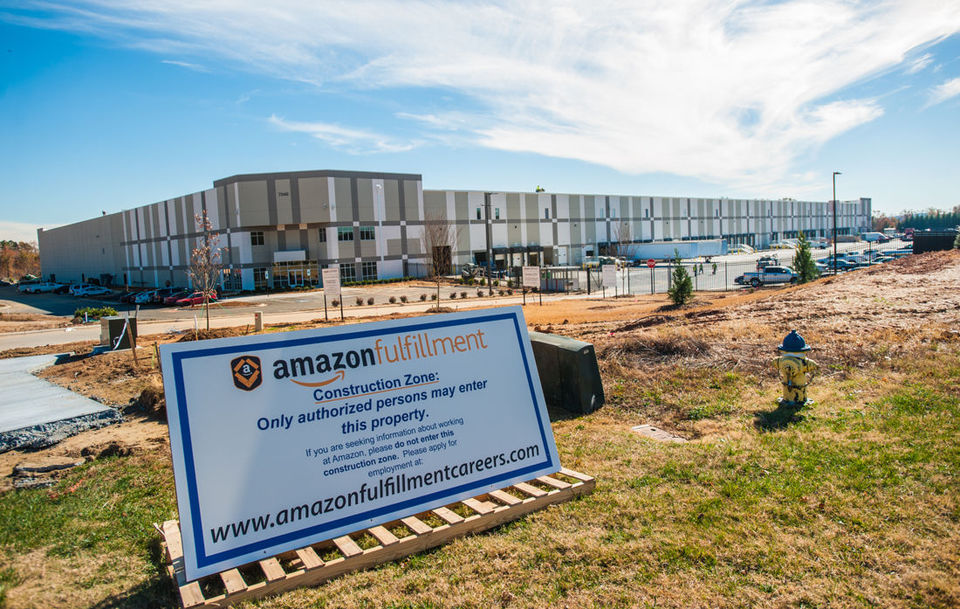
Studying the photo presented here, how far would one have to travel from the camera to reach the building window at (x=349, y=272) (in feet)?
192

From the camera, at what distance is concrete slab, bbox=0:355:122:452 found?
7.84m

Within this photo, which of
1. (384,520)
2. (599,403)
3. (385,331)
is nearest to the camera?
(384,520)

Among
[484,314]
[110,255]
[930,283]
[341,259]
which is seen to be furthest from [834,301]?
[110,255]

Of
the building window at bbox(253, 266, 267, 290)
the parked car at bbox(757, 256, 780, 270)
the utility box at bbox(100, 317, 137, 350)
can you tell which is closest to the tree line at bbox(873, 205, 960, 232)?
the parked car at bbox(757, 256, 780, 270)

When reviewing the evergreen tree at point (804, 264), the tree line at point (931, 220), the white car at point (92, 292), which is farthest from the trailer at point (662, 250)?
the tree line at point (931, 220)

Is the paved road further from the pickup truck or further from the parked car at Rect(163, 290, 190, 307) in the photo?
the pickup truck

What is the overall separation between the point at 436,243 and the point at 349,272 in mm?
9542

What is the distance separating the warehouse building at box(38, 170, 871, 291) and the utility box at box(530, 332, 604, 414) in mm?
38981

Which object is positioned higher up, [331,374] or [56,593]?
[331,374]

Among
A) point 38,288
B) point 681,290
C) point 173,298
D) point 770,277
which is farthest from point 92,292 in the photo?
point 770,277

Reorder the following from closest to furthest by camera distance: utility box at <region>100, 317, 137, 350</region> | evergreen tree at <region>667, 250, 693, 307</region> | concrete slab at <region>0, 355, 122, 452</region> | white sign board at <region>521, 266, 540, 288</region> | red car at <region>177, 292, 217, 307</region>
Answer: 1. concrete slab at <region>0, 355, 122, 452</region>
2. utility box at <region>100, 317, 137, 350</region>
3. evergreen tree at <region>667, 250, 693, 307</region>
4. white sign board at <region>521, 266, 540, 288</region>
5. red car at <region>177, 292, 217, 307</region>

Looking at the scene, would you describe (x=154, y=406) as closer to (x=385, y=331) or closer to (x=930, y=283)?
(x=385, y=331)

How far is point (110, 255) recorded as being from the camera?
83188 millimetres

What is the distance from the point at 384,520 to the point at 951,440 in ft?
18.9
